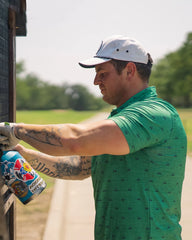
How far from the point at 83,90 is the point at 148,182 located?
125m

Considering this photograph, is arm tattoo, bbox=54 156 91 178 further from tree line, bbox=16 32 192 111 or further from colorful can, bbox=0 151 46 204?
tree line, bbox=16 32 192 111

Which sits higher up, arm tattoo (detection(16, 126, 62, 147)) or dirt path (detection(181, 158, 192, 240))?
arm tattoo (detection(16, 126, 62, 147))

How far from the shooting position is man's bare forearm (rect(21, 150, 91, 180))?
2.72 metres

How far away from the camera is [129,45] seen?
2.12m

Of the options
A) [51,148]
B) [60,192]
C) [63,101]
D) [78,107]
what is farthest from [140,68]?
[78,107]

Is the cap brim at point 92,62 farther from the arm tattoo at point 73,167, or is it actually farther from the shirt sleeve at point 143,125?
the arm tattoo at point 73,167

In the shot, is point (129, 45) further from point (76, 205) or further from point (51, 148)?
point (76, 205)

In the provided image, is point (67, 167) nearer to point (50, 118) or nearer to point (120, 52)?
point (120, 52)

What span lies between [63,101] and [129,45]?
112m

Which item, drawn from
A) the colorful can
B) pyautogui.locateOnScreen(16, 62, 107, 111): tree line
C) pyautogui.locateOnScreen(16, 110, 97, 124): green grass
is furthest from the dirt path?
pyautogui.locateOnScreen(16, 62, 107, 111): tree line

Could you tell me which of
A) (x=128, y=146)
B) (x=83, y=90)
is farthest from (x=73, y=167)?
(x=83, y=90)

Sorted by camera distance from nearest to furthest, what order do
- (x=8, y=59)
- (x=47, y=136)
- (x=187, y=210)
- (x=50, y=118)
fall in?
(x=47, y=136)
(x=8, y=59)
(x=187, y=210)
(x=50, y=118)

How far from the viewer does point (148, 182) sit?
194 cm

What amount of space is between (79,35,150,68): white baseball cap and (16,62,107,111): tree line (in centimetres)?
9682
